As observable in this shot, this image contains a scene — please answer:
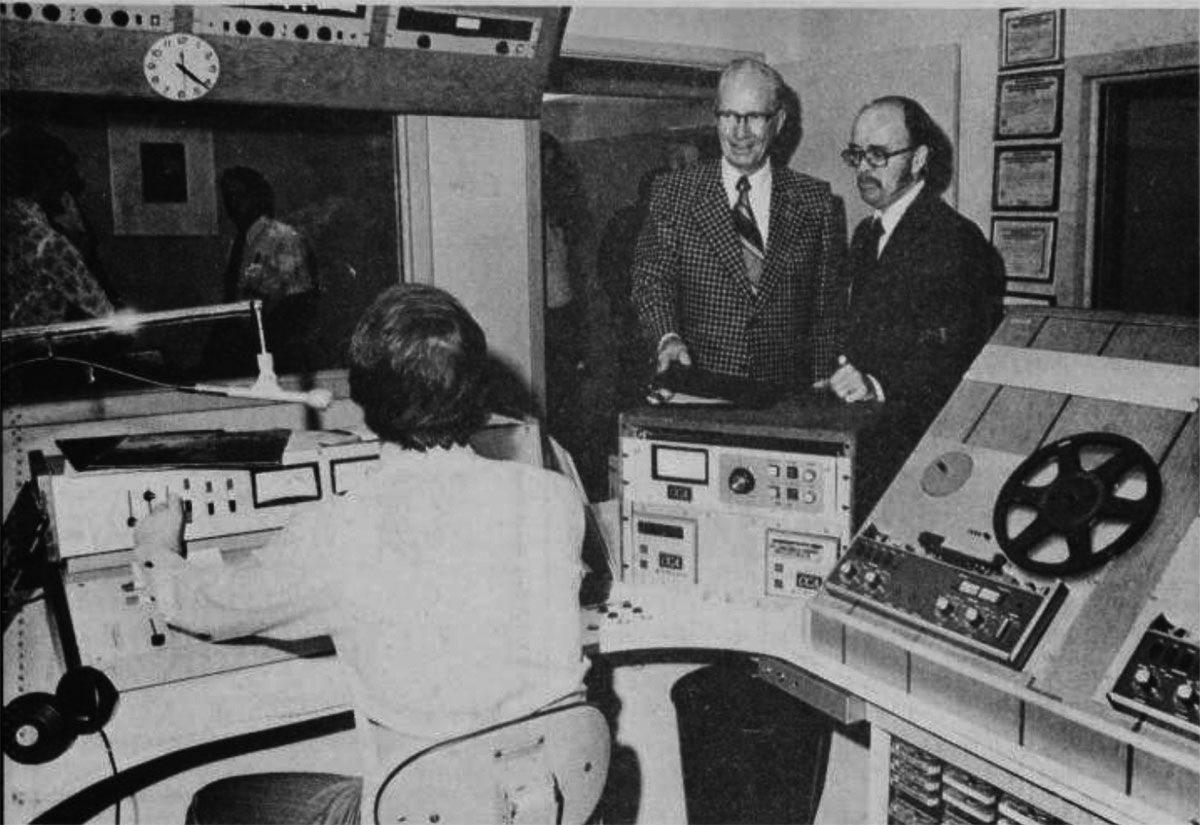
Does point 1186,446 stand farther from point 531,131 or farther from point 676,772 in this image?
point 531,131

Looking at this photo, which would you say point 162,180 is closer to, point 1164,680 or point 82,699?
point 82,699

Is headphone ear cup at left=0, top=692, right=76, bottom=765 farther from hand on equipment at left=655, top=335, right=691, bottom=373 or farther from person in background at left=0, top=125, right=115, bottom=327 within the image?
hand on equipment at left=655, top=335, right=691, bottom=373

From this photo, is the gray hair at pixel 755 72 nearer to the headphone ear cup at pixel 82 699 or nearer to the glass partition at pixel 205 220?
the glass partition at pixel 205 220

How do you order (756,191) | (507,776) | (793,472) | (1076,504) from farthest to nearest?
(756,191)
(793,472)
(1076,504)
(507,776)

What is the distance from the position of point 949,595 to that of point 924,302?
3.35ft

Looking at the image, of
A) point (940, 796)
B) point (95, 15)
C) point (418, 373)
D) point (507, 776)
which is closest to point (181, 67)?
point (95, 15)

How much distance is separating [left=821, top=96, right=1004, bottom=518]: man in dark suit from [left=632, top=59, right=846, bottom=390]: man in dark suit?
0.10 m

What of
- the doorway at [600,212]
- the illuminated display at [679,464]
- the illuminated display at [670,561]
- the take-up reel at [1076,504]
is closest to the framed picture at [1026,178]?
the doorway at [600,212]

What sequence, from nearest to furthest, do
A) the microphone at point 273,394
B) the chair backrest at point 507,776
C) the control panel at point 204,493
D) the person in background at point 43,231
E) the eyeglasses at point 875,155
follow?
1. the chair backrest at point 507,776
2. the control panel at point 204,493
3. the microphone at point 273,394
4. the person in background at point 43,231
5. the eyeglasses at point 875,155

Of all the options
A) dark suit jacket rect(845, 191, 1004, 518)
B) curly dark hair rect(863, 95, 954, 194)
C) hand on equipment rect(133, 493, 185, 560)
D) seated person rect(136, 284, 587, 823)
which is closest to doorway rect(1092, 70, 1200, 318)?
dark suit jacket rect(845, 191, 1004, 518)

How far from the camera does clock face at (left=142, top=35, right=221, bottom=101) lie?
1837 millimetres

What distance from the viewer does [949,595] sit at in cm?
154

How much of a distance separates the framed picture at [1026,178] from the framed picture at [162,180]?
Result: 1.86 m

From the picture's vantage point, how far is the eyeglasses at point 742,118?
2.55 meters
